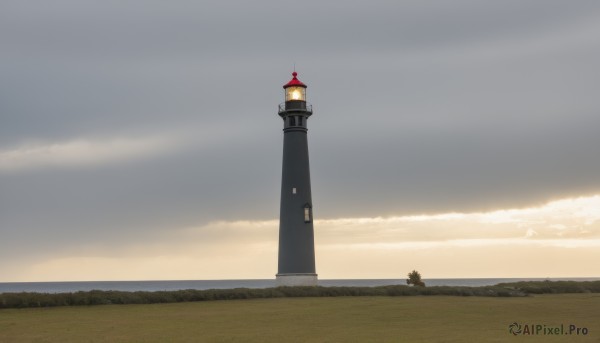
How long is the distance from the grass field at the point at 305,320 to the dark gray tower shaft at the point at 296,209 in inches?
270

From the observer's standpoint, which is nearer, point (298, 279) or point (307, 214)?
point (298, 279)

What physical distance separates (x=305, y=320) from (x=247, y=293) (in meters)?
14.1

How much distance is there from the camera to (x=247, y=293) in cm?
4944

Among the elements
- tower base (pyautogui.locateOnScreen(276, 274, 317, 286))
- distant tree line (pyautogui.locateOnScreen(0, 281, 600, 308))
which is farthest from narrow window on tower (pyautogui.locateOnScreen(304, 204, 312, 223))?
distant tree line (pyautogui.locateOnScreen(0, 281, 600, 308))

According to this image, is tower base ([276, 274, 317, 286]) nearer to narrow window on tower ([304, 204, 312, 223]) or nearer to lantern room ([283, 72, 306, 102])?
narrow window on tower ([304, 204, 312, 223])

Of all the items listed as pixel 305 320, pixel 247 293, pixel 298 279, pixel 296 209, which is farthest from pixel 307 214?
pixel 305 320

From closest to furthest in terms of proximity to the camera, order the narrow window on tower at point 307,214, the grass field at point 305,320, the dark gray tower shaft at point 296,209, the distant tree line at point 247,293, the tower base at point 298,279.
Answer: the grass field at point 305,320
the distant tree line at point 247,293
the tower base at point 298,279
the dark gray tower shaft at point 296,209
the narrow window on tower at point 307,214

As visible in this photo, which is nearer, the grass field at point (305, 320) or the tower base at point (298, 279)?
the grass field at point (305, 320)

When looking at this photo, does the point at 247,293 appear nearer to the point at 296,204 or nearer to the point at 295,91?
the point at 296,204

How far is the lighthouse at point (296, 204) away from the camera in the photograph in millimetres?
54844

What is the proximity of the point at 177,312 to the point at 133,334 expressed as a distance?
30.9 ft

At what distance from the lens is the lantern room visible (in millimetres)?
57438

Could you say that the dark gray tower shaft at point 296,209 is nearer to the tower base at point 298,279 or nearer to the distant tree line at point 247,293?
the tower base at point 298,279

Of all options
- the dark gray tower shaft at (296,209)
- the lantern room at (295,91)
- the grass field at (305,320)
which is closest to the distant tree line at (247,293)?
the grass field at (305,320)
